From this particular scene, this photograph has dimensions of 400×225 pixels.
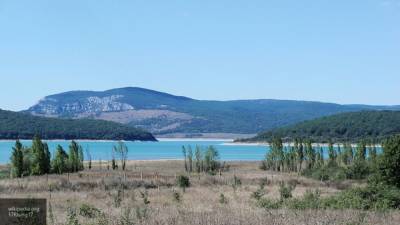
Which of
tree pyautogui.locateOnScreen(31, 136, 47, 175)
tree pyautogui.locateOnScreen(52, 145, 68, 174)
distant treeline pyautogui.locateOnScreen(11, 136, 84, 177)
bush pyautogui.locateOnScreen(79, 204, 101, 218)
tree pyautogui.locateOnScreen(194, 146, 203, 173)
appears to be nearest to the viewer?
bush pyautogui.locateOnScreen(79, 204, 101, 218)

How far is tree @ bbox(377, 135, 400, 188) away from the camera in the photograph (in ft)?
113

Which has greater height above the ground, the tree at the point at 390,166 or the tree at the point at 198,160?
the tree at the point at 390,166

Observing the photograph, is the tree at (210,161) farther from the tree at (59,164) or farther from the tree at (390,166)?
the tree at (390,166)

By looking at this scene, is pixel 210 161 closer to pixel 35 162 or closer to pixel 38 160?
pixel 38 160

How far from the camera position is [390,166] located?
115 feet

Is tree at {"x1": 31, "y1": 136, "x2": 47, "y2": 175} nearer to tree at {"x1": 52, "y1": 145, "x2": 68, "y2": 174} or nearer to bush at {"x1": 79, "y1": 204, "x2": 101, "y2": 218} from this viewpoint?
tree at {"x1": 52, "y1": 145, "x2": 68, "y2": 174}

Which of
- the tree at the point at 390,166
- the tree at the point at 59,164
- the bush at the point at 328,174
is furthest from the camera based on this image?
the tree at the point at 59,164

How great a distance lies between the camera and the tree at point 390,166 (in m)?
34.3

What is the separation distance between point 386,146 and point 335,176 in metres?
44.2

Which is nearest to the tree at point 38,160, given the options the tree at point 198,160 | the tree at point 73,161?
the tree at point 73,161

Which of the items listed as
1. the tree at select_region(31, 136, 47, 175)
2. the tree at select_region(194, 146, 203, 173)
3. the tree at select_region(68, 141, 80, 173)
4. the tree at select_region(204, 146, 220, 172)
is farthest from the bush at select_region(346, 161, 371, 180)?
the tree at select_region(31, 136, 47, 175)

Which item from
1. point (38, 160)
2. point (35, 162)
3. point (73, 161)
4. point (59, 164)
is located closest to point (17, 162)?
point (35, 162)

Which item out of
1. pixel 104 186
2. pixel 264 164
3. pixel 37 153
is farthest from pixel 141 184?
pixel 264 164

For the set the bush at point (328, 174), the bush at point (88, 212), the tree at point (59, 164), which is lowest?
the bush at point (328, 174)
